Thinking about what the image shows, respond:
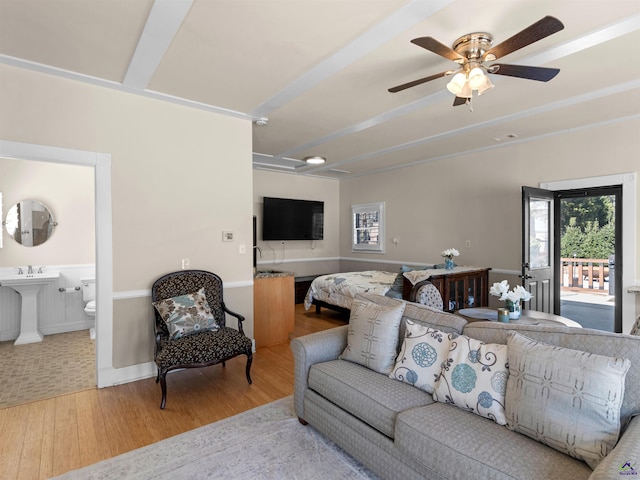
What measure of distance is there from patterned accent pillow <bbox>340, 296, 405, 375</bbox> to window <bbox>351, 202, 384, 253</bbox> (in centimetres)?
464

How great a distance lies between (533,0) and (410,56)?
832 mm

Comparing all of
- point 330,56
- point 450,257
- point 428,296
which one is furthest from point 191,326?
point 450,257

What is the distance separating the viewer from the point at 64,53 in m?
2.56

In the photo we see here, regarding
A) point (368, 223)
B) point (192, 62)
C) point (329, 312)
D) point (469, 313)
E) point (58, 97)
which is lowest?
point (329, 312)

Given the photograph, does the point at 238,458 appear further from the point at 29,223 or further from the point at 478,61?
the point at 29,223

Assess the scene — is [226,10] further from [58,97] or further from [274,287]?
→ [274,287]

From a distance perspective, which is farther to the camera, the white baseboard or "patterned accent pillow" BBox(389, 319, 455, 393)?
the white baseboard

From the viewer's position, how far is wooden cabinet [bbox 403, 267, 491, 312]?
4.18 meters

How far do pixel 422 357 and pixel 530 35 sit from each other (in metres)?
1.93

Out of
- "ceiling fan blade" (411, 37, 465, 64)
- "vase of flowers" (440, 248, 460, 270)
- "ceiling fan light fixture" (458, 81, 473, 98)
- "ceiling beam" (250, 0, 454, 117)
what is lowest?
"vase of flowers" (440, 248, 460, 270)

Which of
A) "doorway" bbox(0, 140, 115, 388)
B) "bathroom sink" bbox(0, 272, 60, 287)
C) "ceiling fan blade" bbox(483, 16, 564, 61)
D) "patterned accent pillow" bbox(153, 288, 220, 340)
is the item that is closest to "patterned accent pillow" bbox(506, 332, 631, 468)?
"ceiling fan blade" bbox(483, 16, 564, 61)

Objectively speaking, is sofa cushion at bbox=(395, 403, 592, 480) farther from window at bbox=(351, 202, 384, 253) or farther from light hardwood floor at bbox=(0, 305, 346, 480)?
window at bbox=(351, 202, 384, 253)

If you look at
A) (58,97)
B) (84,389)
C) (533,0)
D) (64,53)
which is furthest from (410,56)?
(84,389)

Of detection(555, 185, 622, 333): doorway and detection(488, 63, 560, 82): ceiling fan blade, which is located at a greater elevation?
detection(488, 63, 560, 82): ceiling fan blade
